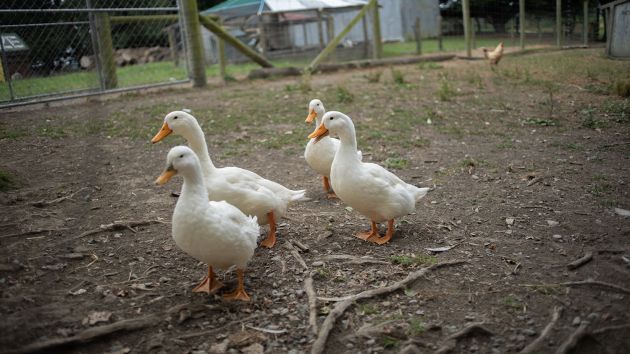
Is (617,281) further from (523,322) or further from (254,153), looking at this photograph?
(254,153)

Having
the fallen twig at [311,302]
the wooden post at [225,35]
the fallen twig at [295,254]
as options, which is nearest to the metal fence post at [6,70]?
the wooden post at [225,35]

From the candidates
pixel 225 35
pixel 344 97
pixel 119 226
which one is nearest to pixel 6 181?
pixel 119 226

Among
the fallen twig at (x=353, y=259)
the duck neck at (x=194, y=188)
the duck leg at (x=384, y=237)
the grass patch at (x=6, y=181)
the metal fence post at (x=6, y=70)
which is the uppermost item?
the metal fence post at (x=6, y=70)

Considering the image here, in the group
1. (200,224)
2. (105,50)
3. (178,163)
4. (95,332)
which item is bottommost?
(95,332)

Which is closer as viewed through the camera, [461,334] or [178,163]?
[461,334]

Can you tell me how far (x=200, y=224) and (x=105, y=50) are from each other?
29.4 feet

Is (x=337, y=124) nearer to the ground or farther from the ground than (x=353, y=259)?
farther from the ground

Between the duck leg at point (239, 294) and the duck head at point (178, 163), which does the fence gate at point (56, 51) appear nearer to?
the duck head at point (178, 163)

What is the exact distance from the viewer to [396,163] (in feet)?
19.9

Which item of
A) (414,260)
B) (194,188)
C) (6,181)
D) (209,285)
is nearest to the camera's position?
(194,188)

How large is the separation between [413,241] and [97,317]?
246cm

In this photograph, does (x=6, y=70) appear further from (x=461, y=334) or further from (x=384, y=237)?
(x=461, y=334)

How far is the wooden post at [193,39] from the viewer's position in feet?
37.4

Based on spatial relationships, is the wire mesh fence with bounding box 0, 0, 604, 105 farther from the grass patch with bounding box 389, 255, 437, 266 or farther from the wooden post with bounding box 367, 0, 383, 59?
the grass patch with bounding box 389, 255, 437, 266
